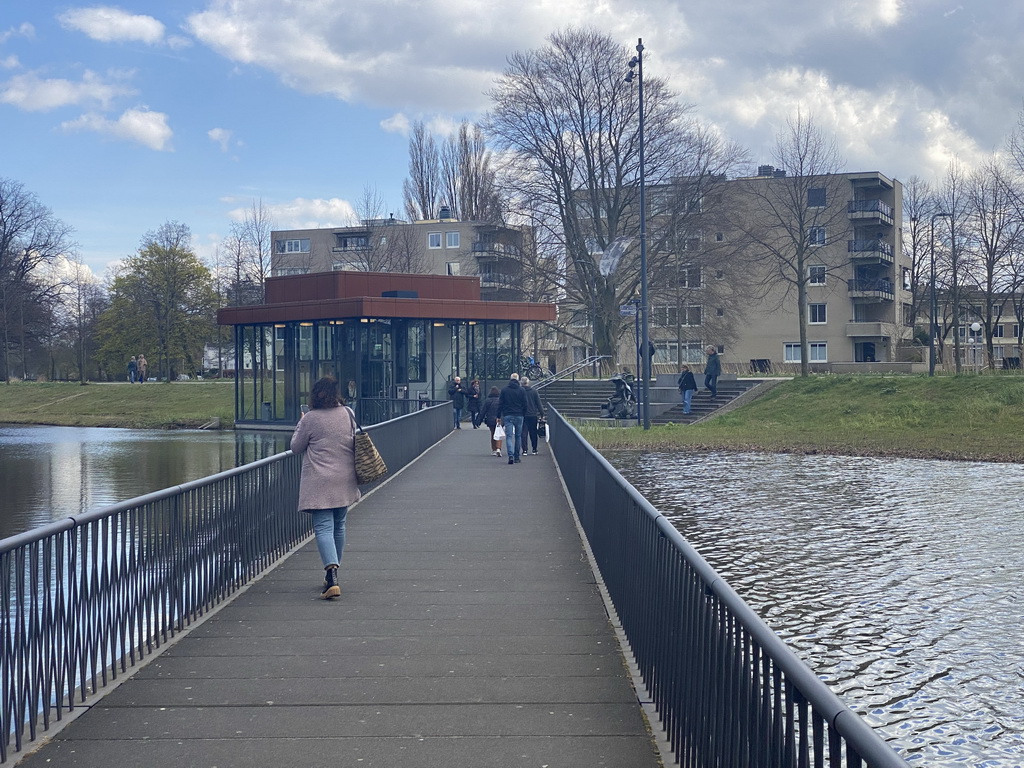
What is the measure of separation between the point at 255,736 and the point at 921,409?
3123cm

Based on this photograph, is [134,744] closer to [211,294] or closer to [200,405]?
[200,405]

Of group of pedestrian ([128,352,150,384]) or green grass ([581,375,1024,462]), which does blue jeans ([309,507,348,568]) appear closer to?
green grass ([581,375,1024,462])

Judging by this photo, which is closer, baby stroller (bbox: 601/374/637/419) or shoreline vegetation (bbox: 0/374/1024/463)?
shoreline vegetation (bbox: 0/374/1024/463)

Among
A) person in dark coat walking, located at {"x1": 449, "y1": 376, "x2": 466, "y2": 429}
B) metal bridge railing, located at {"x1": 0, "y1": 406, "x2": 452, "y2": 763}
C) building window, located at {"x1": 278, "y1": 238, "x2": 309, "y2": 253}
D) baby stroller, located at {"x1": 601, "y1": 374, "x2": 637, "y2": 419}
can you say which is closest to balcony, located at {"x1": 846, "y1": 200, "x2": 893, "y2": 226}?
baby stroller, located at {"x1": 601, "y1": 374, "x2": 637, "y2": 419}

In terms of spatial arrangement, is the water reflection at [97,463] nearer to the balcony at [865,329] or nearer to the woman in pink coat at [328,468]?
the woman in pink coat at [328,468]

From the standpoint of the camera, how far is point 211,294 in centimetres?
8462

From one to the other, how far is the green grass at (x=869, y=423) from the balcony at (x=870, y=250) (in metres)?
39.3

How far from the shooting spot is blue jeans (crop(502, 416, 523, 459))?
21609 mm

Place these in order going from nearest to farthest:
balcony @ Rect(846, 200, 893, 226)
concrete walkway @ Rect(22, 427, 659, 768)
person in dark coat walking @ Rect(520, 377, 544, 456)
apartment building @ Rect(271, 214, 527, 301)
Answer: concrete walkway @ Rect(22, 427, 659, 768), person in dark coat walking @ Rect(520, 377, 544, 456), apartment building @ Rect(271, 214, 527, 301), balcony @ Rect(846, 200, 893, 226)

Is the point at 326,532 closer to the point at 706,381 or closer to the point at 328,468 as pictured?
the point at 328,468

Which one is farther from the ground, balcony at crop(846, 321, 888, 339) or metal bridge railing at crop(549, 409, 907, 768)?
balcony at crop(846, 321, 888, 339)

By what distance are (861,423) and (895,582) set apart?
23.9m

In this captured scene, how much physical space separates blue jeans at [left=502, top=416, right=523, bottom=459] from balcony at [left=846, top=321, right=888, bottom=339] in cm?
6025

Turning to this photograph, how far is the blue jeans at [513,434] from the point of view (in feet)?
70.9
